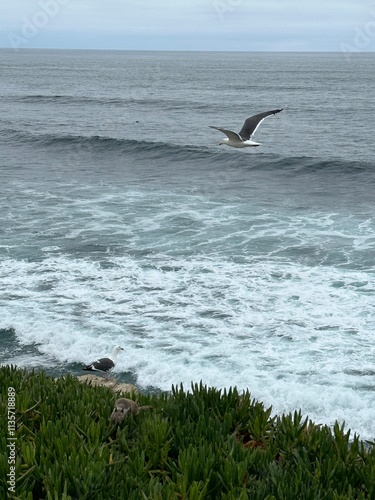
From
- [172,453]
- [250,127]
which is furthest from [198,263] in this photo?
[172,453]

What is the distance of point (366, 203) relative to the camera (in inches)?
1209

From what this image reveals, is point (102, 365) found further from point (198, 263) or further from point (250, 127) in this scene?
point (198, 263)

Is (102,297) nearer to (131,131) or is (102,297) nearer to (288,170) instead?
(288,170)

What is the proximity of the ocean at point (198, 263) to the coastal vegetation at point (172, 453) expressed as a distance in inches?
225

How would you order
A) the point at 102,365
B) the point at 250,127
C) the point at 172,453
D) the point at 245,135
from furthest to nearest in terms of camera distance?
1. the point at 250,127
2. the point at 245,135
3. the point at 102,365
4. the point at 172,453

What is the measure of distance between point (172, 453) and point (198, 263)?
15180 mm

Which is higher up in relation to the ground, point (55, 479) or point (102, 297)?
point (55, 479)

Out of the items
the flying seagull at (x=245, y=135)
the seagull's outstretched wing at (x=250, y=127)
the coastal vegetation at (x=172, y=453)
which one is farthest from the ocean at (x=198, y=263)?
the coastal vegetation at (x=172, y=453)

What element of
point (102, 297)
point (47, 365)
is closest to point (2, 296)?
point (102, 297)

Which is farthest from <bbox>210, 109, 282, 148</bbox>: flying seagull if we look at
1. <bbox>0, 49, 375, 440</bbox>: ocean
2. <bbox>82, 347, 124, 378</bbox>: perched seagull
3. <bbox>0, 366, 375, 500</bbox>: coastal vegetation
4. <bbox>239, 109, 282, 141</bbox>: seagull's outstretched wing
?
<bbox>0, 366, 375, 500</bbox>: coastal vegetation

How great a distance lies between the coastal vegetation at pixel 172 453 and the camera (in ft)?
16.8

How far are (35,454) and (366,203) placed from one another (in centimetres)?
2695

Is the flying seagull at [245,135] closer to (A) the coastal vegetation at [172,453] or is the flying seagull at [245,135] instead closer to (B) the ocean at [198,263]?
(B) the ocean at [198,263]

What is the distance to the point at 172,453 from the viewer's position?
19.9 feet
